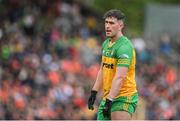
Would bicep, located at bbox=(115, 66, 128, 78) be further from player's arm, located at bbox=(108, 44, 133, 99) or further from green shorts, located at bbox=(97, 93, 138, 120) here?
green shorts, located at bbox=(97, 93, 138, 120)

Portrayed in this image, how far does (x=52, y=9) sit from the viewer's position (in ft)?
81.7

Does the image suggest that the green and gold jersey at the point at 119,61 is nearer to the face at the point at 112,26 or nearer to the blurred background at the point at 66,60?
the face at the point at 112,26

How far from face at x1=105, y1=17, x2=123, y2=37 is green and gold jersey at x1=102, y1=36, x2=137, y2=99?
5.0 inches

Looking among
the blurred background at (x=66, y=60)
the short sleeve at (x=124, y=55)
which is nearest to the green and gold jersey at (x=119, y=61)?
the short sleeve at (x=124, y=55)

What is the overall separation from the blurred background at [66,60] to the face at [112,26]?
286 inches

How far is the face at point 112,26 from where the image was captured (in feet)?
33.6

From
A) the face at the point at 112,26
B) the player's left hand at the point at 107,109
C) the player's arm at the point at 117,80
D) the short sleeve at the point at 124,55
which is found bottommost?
the player's left hand at the point at 107,109

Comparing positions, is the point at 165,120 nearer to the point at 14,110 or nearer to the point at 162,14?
the point at 14,110

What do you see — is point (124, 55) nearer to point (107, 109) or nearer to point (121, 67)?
point (121, 67)

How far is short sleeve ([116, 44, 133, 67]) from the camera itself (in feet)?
33.4

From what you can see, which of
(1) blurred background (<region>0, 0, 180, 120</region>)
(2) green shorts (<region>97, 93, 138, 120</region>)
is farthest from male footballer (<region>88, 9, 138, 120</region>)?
(1) blurred background (<region>0, 0, 180, 120</region>)

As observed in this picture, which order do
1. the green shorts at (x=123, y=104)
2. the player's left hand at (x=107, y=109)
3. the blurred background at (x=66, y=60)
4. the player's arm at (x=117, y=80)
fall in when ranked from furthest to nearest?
the blurred background at (x=66, y=60) → the green shorts at (x=123, y=104) → the player's left hand at (x=107, y=109) → the player's arm at (x=117, y=80)

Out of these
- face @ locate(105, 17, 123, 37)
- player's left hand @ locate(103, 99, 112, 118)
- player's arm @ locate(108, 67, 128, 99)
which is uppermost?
face @ locate(105, 17, 123, 37)

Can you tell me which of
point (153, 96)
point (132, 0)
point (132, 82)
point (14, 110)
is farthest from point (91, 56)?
point (132, 0)
